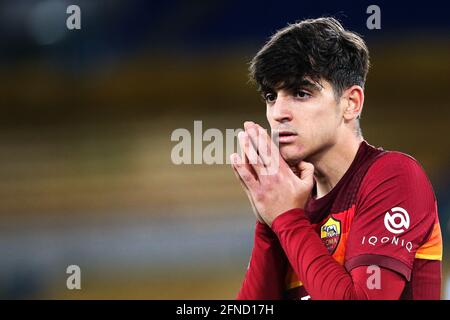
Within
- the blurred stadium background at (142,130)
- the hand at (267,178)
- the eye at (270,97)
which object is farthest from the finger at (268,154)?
the blurred stadium background at (142,130)

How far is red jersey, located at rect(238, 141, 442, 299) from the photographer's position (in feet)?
5.18

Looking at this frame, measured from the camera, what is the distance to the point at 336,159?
6.24ft

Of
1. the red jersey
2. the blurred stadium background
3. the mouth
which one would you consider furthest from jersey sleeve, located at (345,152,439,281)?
the blurred stadium background

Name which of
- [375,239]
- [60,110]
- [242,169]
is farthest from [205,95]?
[375,239]

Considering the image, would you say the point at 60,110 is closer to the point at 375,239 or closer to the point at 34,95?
the point at 34,95

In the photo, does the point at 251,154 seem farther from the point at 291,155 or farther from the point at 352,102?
the point at 352,102

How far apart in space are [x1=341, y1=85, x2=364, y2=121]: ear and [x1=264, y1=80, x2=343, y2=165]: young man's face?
54 mm

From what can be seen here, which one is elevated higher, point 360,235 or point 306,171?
point 306,171

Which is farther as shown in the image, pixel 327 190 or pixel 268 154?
pixel 327 190

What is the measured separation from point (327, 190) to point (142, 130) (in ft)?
5.38

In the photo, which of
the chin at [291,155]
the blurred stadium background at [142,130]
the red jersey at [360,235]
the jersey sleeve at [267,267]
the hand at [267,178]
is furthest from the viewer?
the blurred stadium background at [142,130]

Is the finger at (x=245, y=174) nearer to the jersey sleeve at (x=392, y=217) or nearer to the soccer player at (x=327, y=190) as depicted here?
the soccer player at (x=327, y=190)

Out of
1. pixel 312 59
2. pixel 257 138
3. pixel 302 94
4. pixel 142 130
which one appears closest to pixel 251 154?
pixel 257 138

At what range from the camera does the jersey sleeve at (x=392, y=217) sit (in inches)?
62.6
